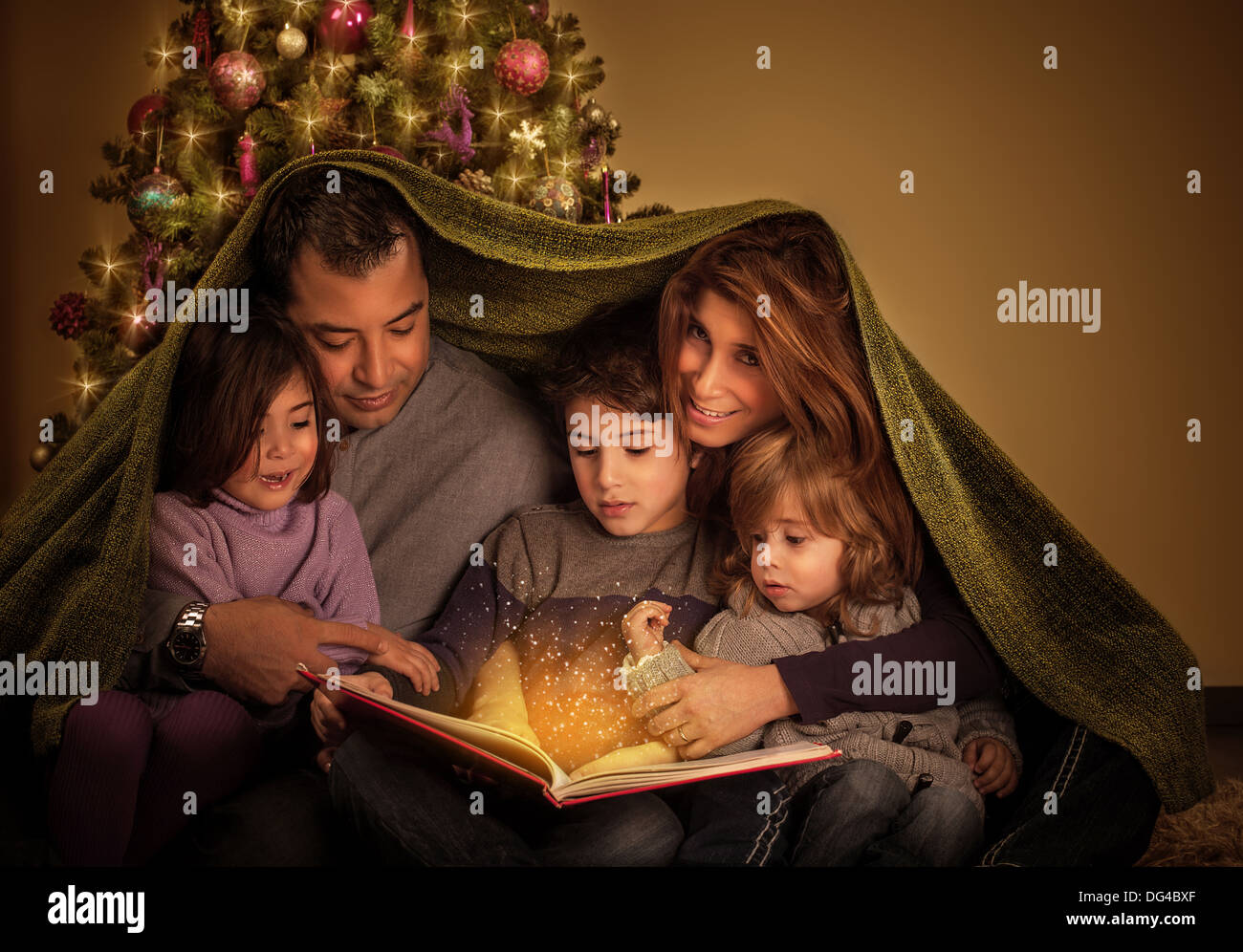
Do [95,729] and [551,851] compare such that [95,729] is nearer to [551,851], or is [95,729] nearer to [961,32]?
[551,851]

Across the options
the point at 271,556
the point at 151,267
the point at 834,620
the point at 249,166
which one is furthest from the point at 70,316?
the point at 834,620

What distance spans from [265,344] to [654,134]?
136 centimetres

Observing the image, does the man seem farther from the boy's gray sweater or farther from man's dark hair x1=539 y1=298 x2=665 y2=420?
the boy's gray sweater

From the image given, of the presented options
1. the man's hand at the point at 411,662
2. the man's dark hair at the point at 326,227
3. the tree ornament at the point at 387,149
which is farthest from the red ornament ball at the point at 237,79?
the man's hand at the point at 411,662

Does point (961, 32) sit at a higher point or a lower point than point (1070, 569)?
higher

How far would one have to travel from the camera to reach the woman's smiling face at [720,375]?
1.47 meters

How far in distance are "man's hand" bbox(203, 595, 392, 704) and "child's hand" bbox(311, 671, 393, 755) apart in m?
0.05

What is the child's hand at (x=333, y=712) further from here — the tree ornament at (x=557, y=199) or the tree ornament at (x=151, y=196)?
the tree ornament at (x=151, y=196)

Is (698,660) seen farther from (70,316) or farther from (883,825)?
(70,316)

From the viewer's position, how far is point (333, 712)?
1321 millimetres

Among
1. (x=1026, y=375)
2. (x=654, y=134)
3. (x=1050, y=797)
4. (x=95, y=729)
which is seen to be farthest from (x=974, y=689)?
(x=654, y=134)

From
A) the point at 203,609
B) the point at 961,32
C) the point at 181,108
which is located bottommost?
the point at 203,609
